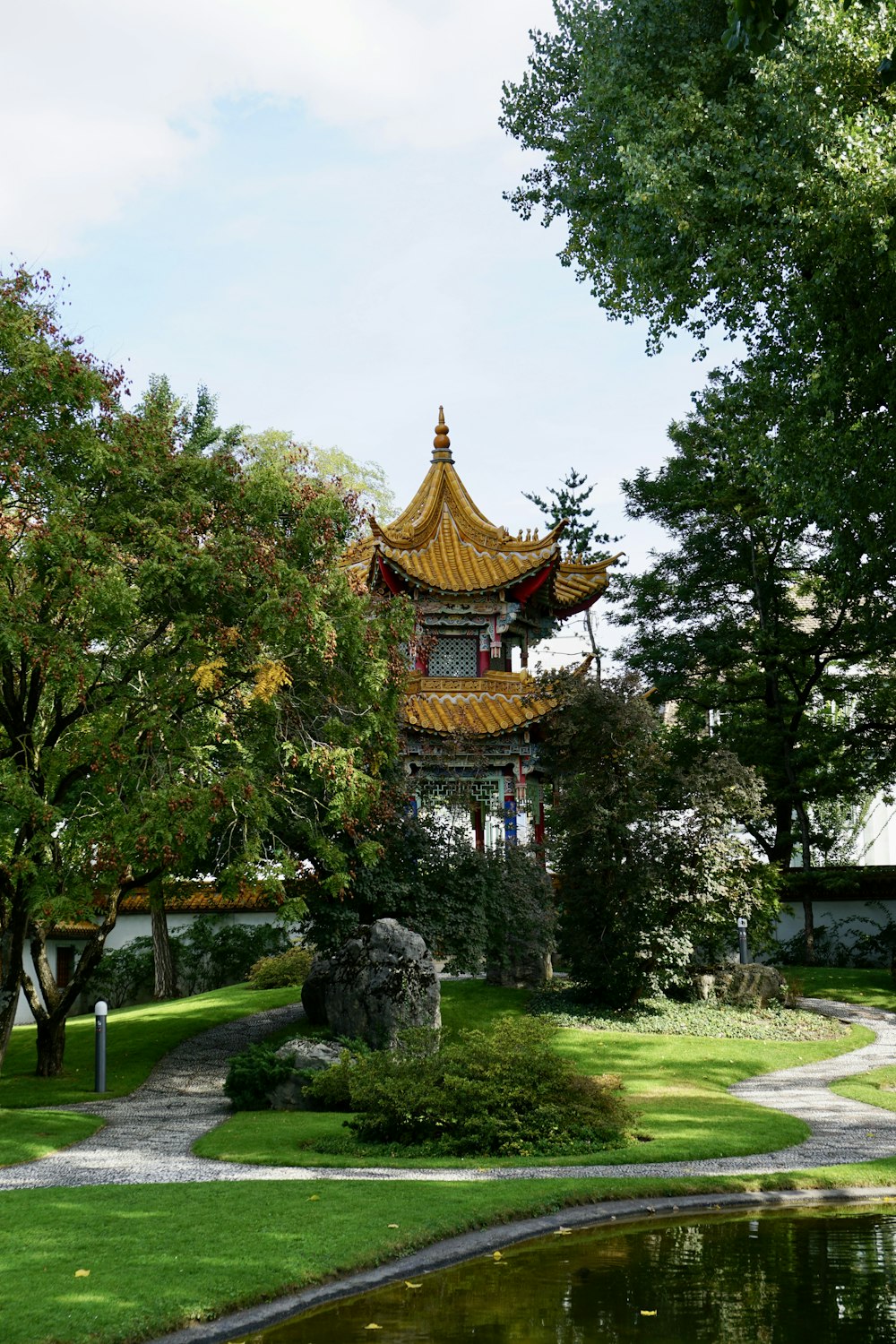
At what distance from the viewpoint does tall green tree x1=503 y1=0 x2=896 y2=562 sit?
587 inches

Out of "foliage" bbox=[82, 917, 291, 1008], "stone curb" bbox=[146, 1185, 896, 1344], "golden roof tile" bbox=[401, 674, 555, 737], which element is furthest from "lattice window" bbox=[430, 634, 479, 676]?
"stone curb" bbox=[146, 1185, 896, 1344]

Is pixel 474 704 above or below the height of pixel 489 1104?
above

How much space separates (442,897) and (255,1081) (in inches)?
255

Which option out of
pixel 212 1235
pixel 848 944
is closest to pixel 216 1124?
pixel 212 1235

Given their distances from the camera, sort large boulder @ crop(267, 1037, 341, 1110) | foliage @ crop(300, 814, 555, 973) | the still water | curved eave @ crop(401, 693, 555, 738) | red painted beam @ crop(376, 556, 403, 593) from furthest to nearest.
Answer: red painted beam @ crop(376, 556, 403, 593), curved eave @ crop(401, 693, 555, 738), foliage @ crop(300, 814, 555, 973), large boulder @ crop(267, 1037, 341, 1110), the still water

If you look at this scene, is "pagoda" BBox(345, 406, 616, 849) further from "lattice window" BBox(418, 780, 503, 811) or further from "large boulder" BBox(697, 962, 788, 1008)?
"large boulder" BBox(697, 962, 788, 1008)

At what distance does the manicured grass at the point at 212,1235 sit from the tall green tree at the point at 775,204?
384 inches

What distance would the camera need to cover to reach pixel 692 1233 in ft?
29.4

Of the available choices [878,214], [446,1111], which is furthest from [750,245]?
[446,1111]

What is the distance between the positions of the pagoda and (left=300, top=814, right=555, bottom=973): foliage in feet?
11.3

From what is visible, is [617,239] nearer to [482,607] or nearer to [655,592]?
[482,607]

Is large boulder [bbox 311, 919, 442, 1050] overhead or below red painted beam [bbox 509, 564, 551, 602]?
below

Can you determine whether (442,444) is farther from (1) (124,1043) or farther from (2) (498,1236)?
(2) (498,1236)

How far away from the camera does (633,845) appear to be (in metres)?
22.4
